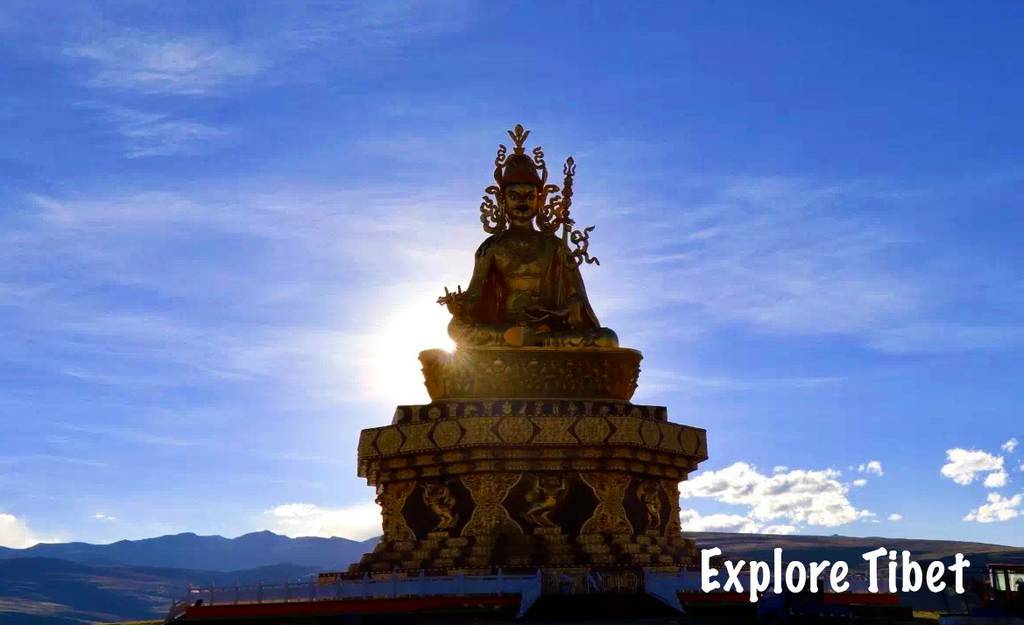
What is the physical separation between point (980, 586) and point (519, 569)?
8537 millimetres

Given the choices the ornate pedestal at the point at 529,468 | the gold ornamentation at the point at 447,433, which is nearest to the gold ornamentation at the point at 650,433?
the ornate pedestal at the point at 529,468

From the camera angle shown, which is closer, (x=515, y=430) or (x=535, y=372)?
(x=515, y=430)

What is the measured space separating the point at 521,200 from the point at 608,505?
7.57 meters

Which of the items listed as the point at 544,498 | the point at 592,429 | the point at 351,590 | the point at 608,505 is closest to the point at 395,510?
the point at 544,498

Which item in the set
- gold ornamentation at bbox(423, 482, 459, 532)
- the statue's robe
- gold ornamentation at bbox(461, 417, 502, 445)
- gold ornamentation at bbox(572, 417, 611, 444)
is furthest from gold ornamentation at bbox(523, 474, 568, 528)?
the statue's robe

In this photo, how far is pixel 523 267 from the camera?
1153 inches

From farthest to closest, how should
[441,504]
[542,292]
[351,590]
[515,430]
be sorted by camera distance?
[542,292], [441,504], [515,430], [351,590]

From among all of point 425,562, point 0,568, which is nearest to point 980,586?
point 425,562

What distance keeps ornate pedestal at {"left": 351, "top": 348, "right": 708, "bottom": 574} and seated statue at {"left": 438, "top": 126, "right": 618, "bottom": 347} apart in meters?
1.03

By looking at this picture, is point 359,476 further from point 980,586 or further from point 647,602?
point 980,586

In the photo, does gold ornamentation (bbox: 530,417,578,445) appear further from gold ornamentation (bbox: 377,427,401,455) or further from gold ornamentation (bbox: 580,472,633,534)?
gold ornamentation (bbox: 377,427,401,455)

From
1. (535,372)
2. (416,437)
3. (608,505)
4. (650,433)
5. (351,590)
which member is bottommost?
(351,590)

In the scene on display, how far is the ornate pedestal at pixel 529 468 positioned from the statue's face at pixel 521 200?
3954 millimetres

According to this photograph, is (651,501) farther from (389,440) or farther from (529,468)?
(389,440)
